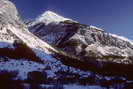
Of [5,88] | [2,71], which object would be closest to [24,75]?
[2,71]

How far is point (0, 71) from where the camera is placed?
650 ft

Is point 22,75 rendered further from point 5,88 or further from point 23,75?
point 5,88

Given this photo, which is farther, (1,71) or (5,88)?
(1,71)

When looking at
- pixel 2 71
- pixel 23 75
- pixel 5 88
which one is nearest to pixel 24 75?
pixel 23 75

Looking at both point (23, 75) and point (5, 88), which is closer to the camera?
point (5, 88)

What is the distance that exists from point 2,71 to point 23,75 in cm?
1406

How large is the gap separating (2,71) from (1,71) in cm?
68

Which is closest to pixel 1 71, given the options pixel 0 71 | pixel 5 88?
pixel 0 71

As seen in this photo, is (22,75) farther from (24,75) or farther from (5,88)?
(5,88)

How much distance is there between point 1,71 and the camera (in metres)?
198

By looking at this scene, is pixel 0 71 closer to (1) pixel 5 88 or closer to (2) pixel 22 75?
(2) pixel 22 75

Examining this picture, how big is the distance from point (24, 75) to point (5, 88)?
109650 mm

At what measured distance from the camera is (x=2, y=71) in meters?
199

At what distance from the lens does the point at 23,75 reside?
198 meters
